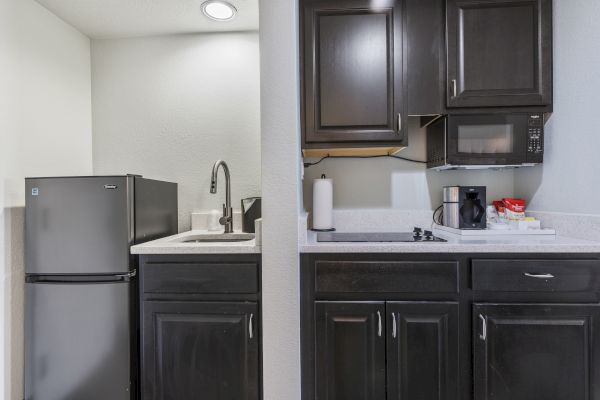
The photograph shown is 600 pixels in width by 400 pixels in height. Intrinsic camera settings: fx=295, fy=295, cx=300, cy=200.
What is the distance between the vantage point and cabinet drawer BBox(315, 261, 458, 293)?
1.29 m

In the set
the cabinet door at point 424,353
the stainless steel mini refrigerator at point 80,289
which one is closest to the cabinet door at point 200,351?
the stainless steel mini refrigerator at point 80,289

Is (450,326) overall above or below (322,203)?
below

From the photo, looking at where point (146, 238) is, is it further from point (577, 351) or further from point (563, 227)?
point (563, 227)

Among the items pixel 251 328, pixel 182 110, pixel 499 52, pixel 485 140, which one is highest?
pixel 499 52

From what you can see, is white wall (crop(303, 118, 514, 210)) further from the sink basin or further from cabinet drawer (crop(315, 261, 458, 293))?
cabinet drawer (crop(315, 261, 458, 293))

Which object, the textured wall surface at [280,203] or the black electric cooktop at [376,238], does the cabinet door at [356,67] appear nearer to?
the textured wall surface at [280,203]

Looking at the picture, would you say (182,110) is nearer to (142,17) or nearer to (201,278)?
(142,17)

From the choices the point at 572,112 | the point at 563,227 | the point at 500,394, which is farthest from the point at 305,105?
the point at 500,394

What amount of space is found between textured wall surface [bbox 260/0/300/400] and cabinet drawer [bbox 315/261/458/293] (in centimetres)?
15

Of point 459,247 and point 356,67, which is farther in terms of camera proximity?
point 356,67

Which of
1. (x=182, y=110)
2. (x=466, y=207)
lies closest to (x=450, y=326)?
(x=466, y=207)

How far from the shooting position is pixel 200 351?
1.34 metres

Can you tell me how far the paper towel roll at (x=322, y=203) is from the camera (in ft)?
5.90

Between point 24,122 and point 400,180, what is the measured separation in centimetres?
222
